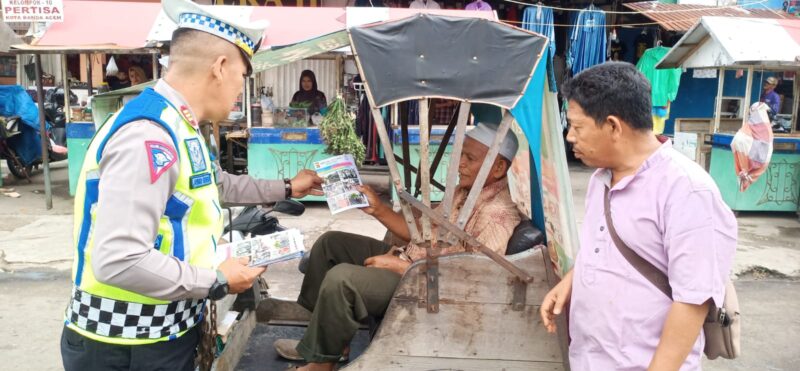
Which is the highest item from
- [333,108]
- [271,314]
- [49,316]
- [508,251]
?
[333,108]

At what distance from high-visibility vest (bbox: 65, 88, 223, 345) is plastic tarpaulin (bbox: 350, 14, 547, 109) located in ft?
3.17

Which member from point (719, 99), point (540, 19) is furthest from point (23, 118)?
point (719, 99)

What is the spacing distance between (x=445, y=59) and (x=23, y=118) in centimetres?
894

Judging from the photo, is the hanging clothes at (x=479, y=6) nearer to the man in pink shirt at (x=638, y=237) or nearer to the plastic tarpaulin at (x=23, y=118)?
the plastic tarpaulin at (x=23, y=118)

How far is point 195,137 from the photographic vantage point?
177 centimetres

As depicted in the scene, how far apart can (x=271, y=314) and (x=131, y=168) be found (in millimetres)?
2232

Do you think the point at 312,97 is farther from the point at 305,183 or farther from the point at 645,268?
the point at 645,268

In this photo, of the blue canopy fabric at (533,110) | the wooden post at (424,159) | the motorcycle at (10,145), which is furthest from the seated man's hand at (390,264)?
the motorcycle at (10,145)

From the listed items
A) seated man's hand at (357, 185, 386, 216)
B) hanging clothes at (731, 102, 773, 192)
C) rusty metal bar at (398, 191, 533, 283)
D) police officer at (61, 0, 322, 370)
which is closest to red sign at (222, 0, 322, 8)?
hanging clothes at (731, 102, 773, 192)

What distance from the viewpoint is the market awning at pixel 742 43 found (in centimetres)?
662

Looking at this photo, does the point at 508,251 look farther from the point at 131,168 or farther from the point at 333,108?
the point at 333,108

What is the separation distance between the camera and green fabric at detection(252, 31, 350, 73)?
→ 8.71 ft

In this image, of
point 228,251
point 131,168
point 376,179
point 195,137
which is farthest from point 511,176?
point 376,179

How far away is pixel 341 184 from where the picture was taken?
3031 millimetres
